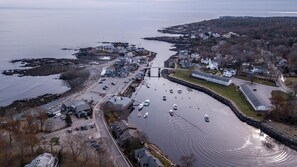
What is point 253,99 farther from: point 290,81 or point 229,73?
point 229,73

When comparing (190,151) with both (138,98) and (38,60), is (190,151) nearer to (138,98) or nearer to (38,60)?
(138,98)

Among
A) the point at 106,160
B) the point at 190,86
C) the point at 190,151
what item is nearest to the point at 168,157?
the point at 190,151

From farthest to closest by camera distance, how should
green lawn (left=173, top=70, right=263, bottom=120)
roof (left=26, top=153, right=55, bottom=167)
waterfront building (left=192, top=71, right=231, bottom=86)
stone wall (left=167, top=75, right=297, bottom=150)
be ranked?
waterfront building (left=192, top=71, right=231, bottom=86) → green lawn (left=173, top=70, right=263, bottom=120) → stone wall (left=167, top=75, right=297, bottom=150) → roof (left=26, top=153, right=55, bottom=167)

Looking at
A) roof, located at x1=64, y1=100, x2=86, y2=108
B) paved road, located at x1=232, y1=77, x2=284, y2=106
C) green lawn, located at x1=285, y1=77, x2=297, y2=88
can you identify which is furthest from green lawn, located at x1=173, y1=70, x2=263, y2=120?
roof, located at x1=64, y1=100, x2=86, y2=108

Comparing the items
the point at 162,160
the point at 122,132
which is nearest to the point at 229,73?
the point at 122,132

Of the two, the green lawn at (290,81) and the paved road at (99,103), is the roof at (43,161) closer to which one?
the paved road at (99,103)

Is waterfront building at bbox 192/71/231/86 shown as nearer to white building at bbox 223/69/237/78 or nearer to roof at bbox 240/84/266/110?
roof at bbox 240/84/266/110
